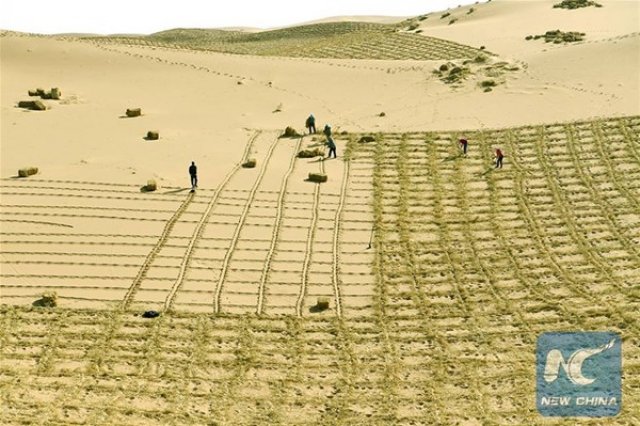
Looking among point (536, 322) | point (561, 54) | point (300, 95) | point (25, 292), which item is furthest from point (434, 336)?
point (561, 54)

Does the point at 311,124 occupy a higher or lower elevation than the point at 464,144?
higher

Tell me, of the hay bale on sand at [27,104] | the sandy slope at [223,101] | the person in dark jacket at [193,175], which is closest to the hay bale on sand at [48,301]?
the sandy slope at [223,101]

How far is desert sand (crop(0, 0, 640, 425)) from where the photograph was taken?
1497 cm

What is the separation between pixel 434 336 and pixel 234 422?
4953 millimetres

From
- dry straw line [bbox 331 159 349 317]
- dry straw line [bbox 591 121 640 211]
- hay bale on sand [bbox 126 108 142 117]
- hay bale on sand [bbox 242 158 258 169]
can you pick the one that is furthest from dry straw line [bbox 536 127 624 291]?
hay bale on sand [bbox 126 108 142 117]

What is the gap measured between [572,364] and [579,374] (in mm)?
340

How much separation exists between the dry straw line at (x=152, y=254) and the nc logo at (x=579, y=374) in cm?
899

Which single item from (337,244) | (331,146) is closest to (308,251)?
(337,244)

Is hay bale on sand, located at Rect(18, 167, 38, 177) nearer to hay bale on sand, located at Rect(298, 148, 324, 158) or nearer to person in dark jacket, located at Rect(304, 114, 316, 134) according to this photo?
hay bale on sand, located at Rect(298, 148, 324, 158)

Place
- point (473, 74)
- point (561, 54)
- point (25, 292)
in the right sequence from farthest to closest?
point (561, 54) < point (473, 74) < point (25, 292)

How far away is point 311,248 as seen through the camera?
68.6 ft

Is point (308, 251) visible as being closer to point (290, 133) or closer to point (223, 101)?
point (290, 133)

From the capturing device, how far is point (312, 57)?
4344 centimetres

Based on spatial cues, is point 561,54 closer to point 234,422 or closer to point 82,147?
point 82,147
